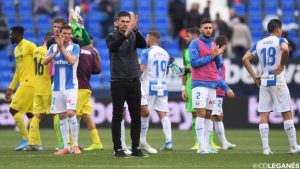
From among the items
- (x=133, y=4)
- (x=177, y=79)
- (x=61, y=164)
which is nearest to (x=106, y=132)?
(x=177, y=79)

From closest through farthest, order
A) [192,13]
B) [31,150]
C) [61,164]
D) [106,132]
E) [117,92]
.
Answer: [61,164] → [117,92] → [31,150] → [106,132] → [192,13]

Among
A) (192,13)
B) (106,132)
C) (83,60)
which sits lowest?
(106,132)

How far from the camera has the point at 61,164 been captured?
1419 cm

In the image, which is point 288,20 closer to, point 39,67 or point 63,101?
Result: point 39,67

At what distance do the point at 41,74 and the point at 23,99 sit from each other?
98 centimetres

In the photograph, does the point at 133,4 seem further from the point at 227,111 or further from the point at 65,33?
the point at 65,33

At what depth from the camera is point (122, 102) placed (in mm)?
15312

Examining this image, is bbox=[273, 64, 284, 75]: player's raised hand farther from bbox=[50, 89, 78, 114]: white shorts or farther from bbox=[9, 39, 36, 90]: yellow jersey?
bbox=[9, 39, 36, 90]: yellow jersey

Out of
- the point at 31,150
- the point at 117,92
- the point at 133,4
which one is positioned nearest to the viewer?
the point at 117,92

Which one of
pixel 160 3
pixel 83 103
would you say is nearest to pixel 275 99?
pixel 83 103

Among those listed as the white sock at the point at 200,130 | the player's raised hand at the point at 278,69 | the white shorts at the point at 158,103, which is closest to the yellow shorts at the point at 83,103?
the white shorts at the point at 158,103

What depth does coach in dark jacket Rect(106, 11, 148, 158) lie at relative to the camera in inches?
597

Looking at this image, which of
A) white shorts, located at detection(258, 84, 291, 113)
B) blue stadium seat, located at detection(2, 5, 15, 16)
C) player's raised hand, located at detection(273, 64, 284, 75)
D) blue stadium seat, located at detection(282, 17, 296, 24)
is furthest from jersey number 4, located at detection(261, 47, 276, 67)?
blue stadium seat, located at detection(2, 5, 15, 16)

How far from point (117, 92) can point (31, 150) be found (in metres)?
3.45
